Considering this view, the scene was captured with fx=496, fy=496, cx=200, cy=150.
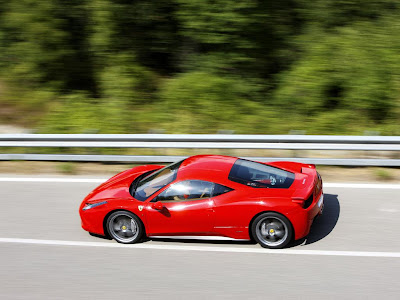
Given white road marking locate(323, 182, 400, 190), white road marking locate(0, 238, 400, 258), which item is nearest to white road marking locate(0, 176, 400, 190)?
white road marking locate(323, 182, 400, 190)

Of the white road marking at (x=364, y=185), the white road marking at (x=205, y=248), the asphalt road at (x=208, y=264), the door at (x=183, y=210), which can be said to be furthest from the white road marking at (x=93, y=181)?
the door at (x=183, y=210)

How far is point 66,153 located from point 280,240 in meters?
6.14

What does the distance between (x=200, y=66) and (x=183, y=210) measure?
24.6ft

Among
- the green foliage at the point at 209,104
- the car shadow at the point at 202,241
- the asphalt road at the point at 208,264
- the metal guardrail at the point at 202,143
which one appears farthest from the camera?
the green foliage at the point at 209,104

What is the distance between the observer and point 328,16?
13234mm

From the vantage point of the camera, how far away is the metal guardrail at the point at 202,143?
8.89 m

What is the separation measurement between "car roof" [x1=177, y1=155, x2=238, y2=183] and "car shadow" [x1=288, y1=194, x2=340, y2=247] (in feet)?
4.11

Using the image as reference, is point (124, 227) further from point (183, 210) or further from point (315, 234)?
point (315, 234)

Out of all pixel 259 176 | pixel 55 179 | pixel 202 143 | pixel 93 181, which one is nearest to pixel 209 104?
pixel 202 143

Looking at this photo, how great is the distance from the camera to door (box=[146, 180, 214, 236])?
616 cm

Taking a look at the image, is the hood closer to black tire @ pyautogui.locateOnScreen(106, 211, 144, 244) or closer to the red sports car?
the red sports car

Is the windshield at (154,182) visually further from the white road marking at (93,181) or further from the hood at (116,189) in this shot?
the white road marking at (93,181)

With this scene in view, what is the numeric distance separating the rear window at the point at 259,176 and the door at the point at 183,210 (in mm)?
418

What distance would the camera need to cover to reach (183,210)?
6188mm
